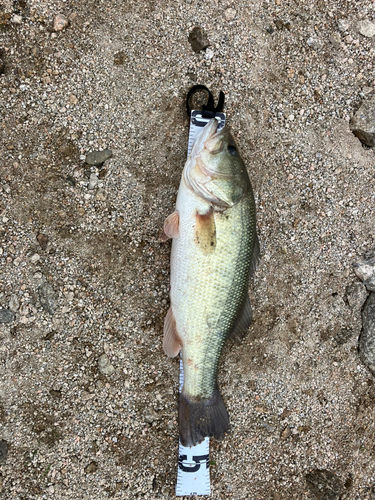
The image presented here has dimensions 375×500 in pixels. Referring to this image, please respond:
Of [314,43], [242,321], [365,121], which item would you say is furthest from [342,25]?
[242,321]

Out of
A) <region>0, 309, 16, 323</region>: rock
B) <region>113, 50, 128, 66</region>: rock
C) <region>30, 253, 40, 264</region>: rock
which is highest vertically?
<region>113, 50, 128, 66</region>: rock

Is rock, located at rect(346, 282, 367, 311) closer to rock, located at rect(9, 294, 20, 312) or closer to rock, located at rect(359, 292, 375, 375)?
rock, located at rect(359, 292, 375, 375)

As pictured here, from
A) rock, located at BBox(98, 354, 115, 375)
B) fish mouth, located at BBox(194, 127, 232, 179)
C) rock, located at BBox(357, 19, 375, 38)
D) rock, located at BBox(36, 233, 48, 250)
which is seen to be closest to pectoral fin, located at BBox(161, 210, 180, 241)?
fish mouth, located at BBox(194, 127, 232, 179)

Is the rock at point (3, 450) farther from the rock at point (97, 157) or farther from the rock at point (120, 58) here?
the rock at point (120, 58)

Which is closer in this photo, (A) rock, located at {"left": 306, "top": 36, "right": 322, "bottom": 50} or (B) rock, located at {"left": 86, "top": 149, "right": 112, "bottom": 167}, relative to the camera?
(B) rock, located at {"left": 86, "top": 149, "right": 112, "bottom": 167}

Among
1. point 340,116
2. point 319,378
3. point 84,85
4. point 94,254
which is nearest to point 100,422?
point 94,254

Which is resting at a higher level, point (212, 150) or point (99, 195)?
point (212, 150)

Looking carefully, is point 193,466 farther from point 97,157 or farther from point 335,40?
point 335,40

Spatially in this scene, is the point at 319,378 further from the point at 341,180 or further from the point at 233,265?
the point at 341,180
